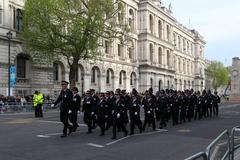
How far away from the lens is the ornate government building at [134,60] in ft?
129

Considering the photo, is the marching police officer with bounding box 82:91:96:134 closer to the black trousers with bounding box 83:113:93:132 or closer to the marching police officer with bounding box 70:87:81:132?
the black trousers with bounding box 83:113:93:132

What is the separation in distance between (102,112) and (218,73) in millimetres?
106006

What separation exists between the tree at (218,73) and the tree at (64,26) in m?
85.3

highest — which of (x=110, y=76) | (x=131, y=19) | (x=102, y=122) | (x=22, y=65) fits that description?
(x=131, y=19)

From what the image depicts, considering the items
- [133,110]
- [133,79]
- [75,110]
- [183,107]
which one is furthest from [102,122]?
[133,79]

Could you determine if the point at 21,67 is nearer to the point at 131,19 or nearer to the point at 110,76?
the point at 110,76

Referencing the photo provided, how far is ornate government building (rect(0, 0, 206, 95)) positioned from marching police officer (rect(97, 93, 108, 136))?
2368 centimetres

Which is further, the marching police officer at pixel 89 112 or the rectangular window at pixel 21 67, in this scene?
the rectangular window at pixel 21 67

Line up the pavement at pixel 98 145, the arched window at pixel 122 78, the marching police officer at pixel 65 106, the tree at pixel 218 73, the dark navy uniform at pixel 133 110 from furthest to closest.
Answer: the tree at pixel 218 73
the arched window at pixel 122 78
the dark navy uniform at pixel 133 110
the marching police officer at pixel 65 106
the pavement at pixel 98 145

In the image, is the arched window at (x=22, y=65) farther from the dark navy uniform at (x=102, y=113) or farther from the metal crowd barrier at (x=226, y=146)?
the metal crowd barrier at (x=226, y=146)

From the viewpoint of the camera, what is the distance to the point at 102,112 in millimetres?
15773

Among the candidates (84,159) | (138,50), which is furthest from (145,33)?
(84,159)

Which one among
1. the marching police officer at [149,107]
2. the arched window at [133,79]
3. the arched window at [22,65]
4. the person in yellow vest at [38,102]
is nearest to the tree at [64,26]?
the arched window at [22,65]

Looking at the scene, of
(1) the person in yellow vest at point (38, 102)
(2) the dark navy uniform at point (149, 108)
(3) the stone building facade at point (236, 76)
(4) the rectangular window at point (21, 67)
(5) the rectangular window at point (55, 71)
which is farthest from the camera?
(3) the stone building facade at point (236, 76)
